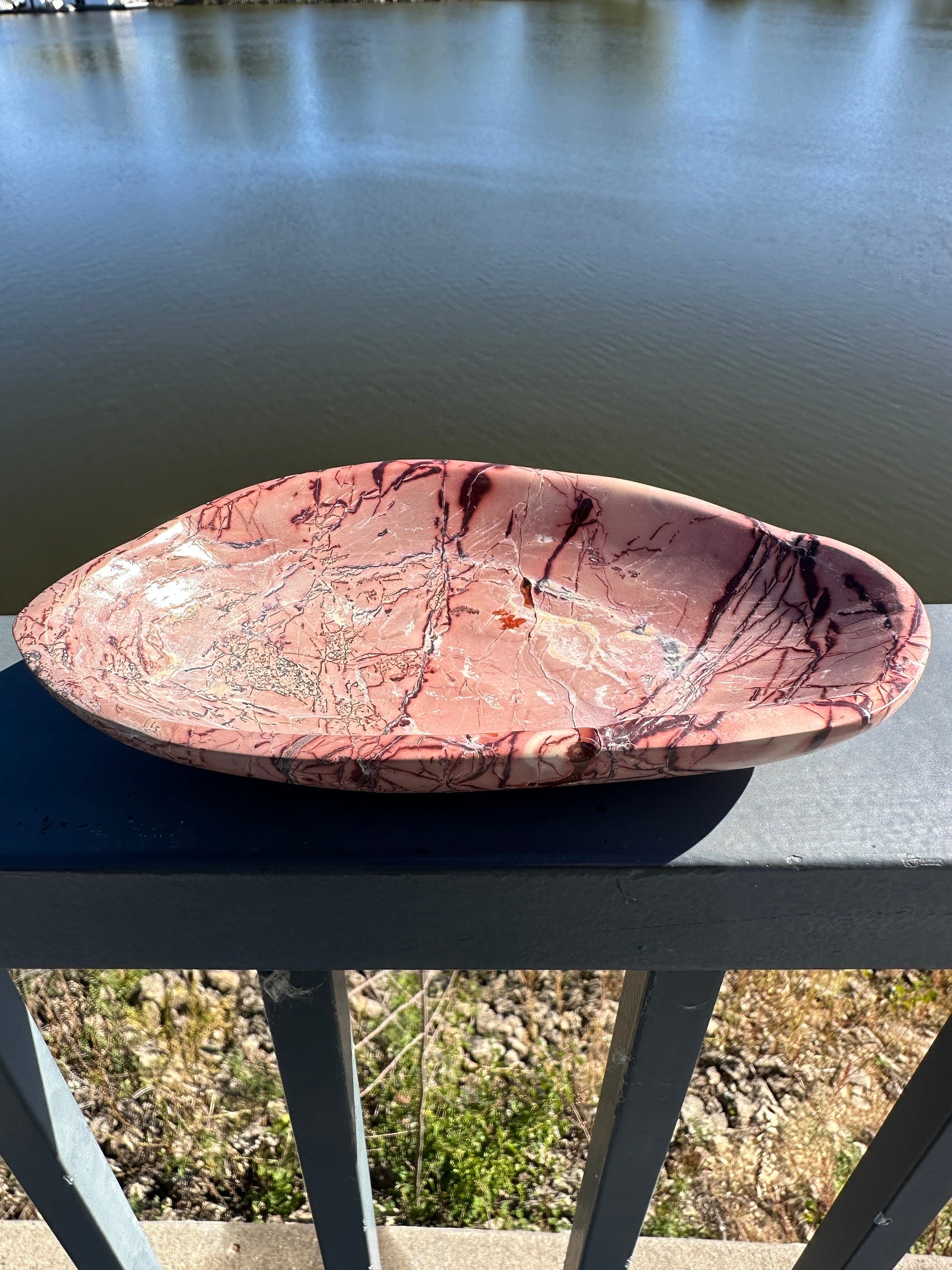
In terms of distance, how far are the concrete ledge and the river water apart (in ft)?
5.87

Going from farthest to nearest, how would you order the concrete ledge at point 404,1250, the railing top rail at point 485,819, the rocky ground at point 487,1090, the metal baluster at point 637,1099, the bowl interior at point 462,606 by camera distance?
the rocky ground at point 487,1090
the concrete ledge at point 404,1250
the bowl interior at point 462,606
the metal baluster at point 637,1099
the railing top rail at point 485,819

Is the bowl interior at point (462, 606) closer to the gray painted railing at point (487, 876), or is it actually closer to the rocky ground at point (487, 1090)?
the gray painted railing at point (487, 876)

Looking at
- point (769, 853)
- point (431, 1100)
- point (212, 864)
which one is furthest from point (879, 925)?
point (431, 1100)

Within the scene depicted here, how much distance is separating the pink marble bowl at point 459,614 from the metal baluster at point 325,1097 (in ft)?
0.66

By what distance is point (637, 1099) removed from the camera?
740 millimetres

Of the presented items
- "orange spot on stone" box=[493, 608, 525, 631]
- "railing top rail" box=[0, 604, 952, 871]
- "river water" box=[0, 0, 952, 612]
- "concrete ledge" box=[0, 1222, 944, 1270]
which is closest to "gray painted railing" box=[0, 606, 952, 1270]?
"railing top rail" box=[0, 604, 952, 871]

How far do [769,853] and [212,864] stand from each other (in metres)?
0.36

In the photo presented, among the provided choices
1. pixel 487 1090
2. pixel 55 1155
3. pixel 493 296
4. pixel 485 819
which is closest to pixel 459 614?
pixel 485 819

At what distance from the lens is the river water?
3107mm

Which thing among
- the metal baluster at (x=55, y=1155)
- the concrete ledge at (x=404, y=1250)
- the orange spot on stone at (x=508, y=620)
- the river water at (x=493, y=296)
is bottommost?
the concrete ledge at (x=404, y=1250)

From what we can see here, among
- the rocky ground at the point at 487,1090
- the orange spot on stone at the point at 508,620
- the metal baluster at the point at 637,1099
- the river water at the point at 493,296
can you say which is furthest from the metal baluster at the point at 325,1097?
the river water at the point at 493,296

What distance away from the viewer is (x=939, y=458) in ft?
9.98

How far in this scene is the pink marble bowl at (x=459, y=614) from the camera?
0.72 meters

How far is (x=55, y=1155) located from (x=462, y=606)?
63 cm
